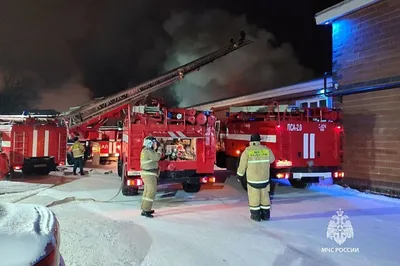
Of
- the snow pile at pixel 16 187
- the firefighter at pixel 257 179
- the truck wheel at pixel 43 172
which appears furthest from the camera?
the truck wheel at pixel 43 172

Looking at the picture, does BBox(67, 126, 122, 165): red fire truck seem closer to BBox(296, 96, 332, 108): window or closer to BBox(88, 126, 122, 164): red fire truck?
BBox(88, 126, 122, 164): red fire truck

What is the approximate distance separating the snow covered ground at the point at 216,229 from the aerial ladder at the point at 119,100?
3.40 meters

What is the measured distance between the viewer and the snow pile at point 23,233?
6.34 feet

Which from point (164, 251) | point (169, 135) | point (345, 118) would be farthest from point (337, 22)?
point (164, 251)

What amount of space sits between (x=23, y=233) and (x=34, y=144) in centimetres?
1054

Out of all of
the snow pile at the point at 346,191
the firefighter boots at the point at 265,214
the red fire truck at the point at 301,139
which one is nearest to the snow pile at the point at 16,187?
the red fire truck at the point at 301,139

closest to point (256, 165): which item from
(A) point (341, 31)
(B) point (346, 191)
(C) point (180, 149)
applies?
(C) point (180, 149)

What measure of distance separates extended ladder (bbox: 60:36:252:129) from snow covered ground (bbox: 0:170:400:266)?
3.39 metres

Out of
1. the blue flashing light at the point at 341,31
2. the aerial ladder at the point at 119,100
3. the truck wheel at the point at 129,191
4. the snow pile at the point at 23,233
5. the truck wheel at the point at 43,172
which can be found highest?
the blue flashing light at the point at 341,31

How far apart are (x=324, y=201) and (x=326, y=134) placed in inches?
81.4

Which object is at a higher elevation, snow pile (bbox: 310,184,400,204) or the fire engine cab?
the fire engine cab

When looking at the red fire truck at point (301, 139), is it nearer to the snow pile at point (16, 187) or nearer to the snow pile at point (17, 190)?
the snow pile at point (17, 190)

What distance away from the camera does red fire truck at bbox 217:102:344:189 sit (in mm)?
9094

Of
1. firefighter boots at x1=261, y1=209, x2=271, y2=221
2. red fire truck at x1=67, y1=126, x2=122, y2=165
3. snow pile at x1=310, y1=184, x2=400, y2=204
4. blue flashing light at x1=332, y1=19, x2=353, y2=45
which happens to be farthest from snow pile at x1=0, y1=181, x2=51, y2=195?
blue flashing light at x1=332, y1=19, x2=353, y2=45
